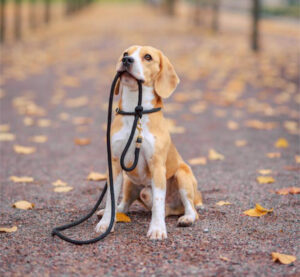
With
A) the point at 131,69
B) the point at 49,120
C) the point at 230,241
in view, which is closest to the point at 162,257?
the point at 230,241

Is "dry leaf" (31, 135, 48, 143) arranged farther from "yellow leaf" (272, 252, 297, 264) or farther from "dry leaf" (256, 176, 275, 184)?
"yellow leaf" (272, 252, 297, 264)

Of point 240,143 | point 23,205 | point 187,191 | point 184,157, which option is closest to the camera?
point 187,191

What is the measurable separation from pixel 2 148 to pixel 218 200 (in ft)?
12.0

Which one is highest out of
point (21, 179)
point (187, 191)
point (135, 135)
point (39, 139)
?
point (135, 135)

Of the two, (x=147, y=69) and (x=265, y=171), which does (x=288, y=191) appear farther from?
(x=147, y=69)

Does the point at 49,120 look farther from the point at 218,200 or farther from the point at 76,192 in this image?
the point at 218,200

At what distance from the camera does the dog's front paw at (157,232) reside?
3.41 metres

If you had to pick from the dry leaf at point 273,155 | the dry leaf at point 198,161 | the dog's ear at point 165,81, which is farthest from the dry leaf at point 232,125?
the dog's ear at point 165,81

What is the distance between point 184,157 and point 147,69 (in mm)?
3115

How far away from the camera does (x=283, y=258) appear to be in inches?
119

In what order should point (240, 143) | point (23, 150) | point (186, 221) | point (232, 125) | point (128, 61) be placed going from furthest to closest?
point (232, 125)
point (240, 143)
point (23, 150)
point (186, 221)
point (128, 61)

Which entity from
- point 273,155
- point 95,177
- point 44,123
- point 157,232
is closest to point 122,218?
point 157,232

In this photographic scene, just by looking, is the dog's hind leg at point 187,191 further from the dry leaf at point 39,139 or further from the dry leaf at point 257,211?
the dry leaf at point 39,139

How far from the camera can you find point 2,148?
22.4 feet
